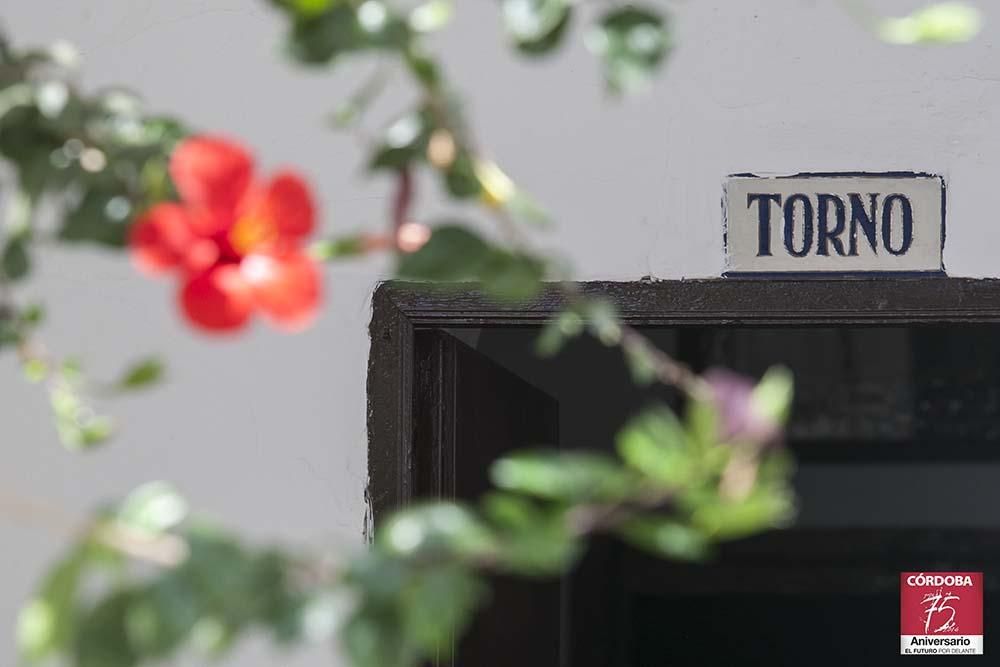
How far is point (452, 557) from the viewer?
46 centimetres

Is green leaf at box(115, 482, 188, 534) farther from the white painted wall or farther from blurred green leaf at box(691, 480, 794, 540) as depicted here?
the white painted wall

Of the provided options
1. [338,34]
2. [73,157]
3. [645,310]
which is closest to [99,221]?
[73,157]

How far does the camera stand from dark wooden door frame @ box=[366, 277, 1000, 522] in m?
2.13

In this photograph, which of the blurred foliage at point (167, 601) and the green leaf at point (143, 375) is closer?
the blurred foliage at point (167, 601)

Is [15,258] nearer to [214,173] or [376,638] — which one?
[214,173]

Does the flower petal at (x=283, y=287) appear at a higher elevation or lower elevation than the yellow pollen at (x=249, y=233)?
lower

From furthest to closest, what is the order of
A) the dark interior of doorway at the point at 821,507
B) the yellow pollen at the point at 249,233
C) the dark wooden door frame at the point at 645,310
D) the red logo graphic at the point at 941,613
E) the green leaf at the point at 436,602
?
1. the dark interior of doorway at the point at 821,507
2. the red logo graphic at the point at 941,613
3. the dark wooden door frame at the point at 645,310
4. the yellow pollen at the point at 249,233
5. the green leaf at the point at 436,602

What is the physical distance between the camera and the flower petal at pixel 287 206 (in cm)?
55

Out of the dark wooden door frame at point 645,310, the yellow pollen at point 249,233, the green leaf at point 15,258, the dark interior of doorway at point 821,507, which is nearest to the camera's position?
the yellow pollen at point 249,233

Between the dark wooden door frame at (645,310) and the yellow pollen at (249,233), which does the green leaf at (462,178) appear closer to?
the yellow pollen at (249,233)

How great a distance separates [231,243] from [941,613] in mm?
2781

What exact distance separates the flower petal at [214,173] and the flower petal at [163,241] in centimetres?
1

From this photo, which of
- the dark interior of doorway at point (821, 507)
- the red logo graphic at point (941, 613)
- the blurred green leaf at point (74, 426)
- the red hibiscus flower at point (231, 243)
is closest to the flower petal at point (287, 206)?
the red hibiscus flower at point (231, 243)

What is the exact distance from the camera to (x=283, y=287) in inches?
21.1
